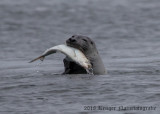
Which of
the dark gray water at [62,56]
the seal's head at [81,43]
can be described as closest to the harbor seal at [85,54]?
the seal's head at [81,43]

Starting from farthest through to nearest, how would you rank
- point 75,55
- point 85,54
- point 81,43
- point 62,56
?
point 62,56, point 85,54, point 81,43, point 75,55

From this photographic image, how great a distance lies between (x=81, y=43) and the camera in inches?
444

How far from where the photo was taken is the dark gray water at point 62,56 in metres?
9.53

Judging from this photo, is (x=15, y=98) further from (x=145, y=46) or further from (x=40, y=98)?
(x=145, y=46)

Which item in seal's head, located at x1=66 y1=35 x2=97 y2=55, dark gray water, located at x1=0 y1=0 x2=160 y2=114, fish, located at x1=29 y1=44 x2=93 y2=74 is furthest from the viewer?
seal's head, located at x1=66 y1=35 x2=97 y2=55

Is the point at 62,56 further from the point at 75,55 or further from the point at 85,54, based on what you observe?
the point at 75,55

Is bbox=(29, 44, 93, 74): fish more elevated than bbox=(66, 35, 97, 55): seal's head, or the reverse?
bbox=(66, 35, 97, 55): seal's head

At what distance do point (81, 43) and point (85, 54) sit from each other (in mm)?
317

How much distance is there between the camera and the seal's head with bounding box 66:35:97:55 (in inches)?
438

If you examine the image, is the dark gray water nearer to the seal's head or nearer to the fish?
the fish

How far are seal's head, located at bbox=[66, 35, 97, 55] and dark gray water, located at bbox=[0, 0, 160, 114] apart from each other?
1.71 feet

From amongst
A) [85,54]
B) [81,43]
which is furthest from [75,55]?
[85,54]

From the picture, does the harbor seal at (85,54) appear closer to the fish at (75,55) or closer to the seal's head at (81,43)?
the seal's head at (81,43)

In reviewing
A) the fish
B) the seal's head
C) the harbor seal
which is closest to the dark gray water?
the harbor seal
